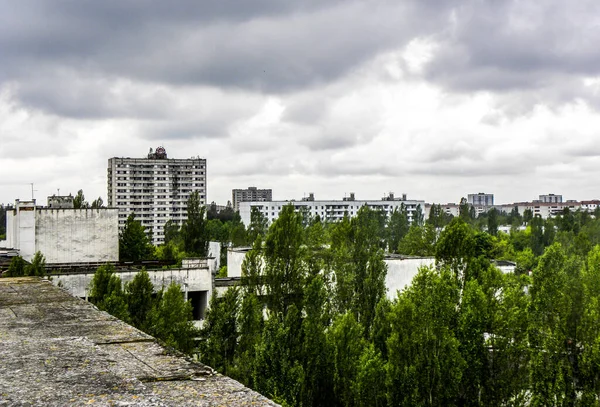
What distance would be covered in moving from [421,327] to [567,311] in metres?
5.60

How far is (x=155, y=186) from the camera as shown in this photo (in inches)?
4774

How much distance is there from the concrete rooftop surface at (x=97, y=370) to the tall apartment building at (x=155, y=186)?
375 feet

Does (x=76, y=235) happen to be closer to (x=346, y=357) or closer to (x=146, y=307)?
(x=146, y=307)

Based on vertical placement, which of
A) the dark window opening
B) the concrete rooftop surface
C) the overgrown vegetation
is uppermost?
the concrete rooftop surface

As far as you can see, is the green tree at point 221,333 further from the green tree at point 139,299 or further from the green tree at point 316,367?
the green tree at point 316,367

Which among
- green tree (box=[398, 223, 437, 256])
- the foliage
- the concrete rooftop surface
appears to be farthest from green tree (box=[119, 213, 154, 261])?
the concrete rooftop surface

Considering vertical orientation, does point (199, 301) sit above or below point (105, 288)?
below

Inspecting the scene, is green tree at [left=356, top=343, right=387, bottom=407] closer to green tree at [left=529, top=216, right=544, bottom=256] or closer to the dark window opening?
the dark window opening

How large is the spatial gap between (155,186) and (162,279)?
3811 inches

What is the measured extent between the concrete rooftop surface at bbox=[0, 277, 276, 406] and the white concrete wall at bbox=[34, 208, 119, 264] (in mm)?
A: 29007

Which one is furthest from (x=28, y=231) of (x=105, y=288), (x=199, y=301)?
(x=105, y=288)

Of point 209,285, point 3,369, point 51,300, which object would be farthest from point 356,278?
point 3,369

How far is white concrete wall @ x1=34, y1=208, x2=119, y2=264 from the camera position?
112ft

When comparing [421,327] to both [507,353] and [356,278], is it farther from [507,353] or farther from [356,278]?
[356,278]
